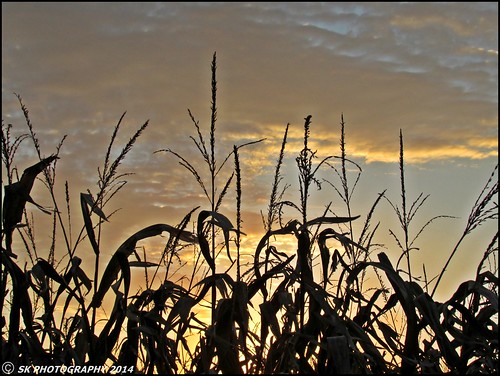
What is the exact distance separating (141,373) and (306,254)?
85cm

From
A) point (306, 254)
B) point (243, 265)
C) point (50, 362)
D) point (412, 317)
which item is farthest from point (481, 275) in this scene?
point (50, 362)

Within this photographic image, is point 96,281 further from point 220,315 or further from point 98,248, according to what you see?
point 220,315

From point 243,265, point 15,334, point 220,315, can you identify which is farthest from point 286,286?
point 15,334

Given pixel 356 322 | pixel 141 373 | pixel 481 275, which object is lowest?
pixel 141 373

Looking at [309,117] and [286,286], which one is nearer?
[309,117]

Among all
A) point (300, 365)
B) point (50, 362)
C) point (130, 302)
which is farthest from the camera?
point (130, 302)

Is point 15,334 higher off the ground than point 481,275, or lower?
lower

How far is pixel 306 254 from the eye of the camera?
8.80 ft

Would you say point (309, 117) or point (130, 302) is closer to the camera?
point (309, 117)

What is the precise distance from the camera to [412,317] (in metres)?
2.71

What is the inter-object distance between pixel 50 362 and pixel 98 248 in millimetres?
515

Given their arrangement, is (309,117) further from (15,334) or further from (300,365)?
(15,334)

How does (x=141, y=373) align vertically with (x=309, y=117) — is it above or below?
below

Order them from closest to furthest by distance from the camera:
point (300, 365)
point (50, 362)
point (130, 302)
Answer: point (300, 365) < point (50, 362) < point (130, 302)
